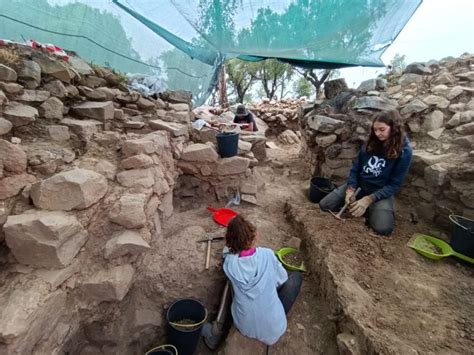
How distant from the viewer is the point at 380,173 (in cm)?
268

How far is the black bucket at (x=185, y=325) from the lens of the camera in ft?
6.04

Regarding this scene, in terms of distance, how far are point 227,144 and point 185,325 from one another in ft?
6.65

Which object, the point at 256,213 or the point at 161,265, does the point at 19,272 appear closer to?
the point at 161,265

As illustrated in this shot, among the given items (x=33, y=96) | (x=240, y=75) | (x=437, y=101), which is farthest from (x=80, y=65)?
(x=240, y=75)

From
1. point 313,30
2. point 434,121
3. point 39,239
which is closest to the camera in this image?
point 39,239

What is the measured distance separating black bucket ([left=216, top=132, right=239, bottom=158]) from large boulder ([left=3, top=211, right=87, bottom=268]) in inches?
76.8

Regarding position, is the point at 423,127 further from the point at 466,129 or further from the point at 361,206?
the point at 361,206

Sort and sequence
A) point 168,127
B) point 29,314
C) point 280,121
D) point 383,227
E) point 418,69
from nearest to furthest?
point 29,314 → point 383,227 → point 168,127 → point 418,69 → point 280,121

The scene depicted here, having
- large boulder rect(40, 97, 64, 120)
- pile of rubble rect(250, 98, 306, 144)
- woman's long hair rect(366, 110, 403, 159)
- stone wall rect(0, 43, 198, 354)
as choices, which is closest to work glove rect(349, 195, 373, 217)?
woman's long hair rect(366, 110, 403, 159)

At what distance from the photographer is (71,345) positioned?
5.62 ft

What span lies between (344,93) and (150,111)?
281 centimetres

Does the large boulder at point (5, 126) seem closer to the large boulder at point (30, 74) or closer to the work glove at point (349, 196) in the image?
the large boulder at point (30, 74)

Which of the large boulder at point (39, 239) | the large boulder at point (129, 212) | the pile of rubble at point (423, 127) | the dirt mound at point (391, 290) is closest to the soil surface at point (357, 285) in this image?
the dirt mound at point (391, 290)

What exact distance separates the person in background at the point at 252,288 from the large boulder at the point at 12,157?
1.50m
